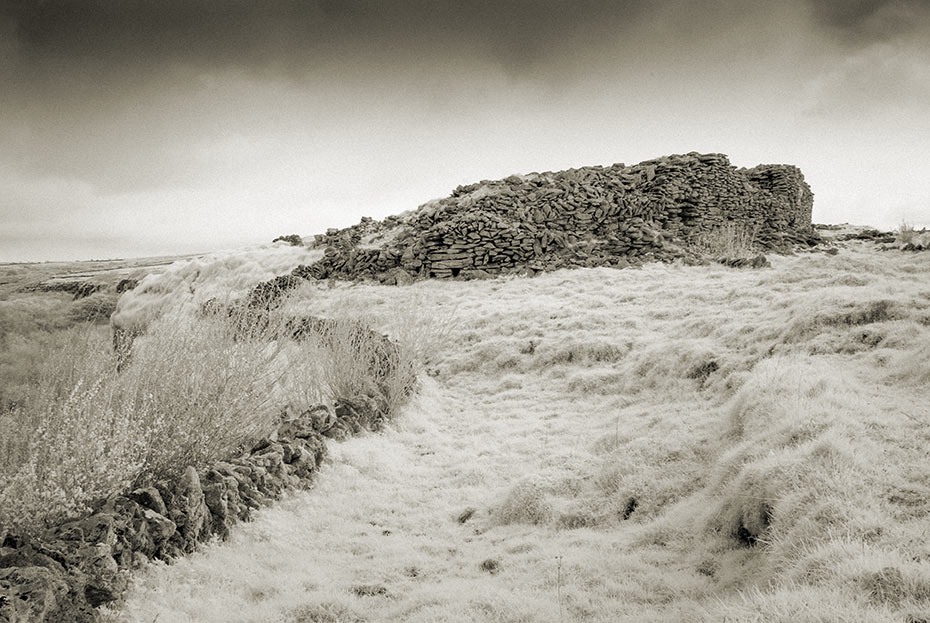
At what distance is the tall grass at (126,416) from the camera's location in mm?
3080

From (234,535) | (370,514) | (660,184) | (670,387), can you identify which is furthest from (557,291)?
(234,535)

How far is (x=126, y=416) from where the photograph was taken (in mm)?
3434

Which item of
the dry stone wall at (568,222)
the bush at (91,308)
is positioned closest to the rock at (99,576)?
the bush at (91,308)

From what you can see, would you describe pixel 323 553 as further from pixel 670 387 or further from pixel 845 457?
pixel 670 387

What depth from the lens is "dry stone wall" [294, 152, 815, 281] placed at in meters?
18.0

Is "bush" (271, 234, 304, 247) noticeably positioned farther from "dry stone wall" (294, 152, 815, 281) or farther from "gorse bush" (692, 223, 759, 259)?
"gorse bush" (692, 223, 759, 259)

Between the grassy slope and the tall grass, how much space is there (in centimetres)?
70

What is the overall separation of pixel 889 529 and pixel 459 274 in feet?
49.7

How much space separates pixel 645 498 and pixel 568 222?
51.4 feet

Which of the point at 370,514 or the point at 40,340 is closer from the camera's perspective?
the point at 370,514

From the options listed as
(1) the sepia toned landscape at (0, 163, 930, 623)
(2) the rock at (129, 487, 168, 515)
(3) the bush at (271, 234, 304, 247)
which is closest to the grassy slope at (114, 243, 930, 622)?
(1) the sepia toned landscape at (0, 163, 930, 623)

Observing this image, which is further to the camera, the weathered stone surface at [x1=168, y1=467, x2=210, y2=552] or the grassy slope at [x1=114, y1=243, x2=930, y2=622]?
the weathered stone surface at [x1=168, y1=467, x2=210, y2=552]

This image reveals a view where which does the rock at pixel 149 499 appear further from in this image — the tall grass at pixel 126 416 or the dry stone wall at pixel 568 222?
the dry stone wall at pixel 568 222

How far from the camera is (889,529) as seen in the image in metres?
2.87
